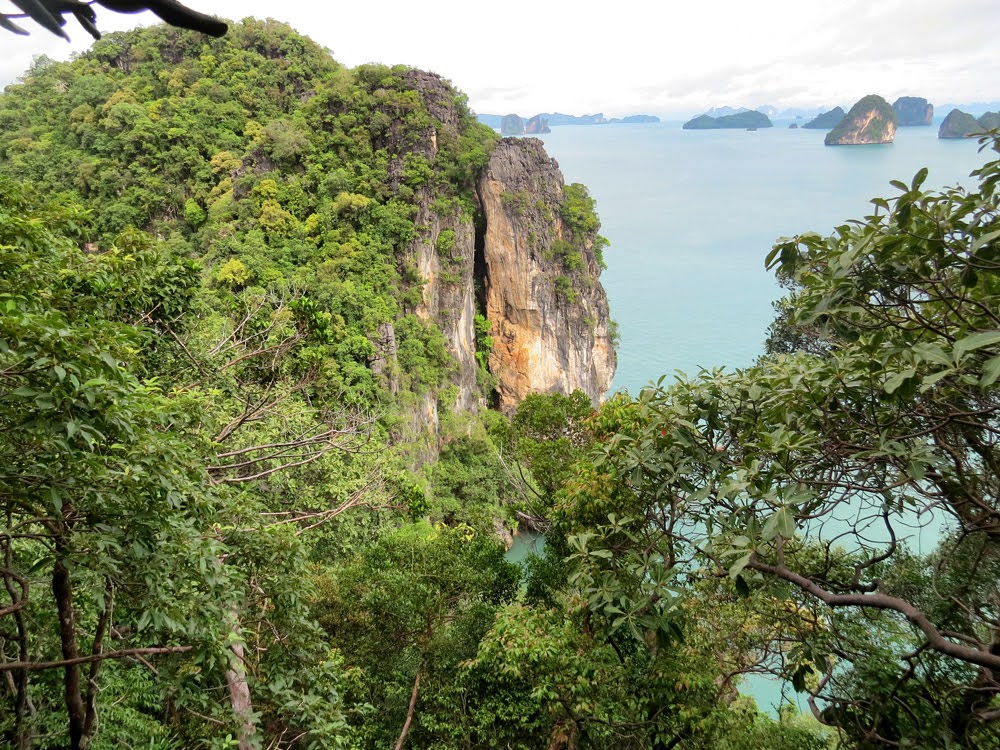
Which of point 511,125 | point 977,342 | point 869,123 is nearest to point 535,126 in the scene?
point 511,125

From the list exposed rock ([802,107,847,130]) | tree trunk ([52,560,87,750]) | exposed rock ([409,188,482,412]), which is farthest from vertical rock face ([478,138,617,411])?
exposed rock ([802,107,847,130])

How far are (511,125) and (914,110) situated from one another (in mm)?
50204

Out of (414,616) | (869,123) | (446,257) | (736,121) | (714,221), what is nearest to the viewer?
(414,616)

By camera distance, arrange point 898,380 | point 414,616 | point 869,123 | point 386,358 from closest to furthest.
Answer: point 898,380 → point 414,616 → point 386,358 → point 869,123

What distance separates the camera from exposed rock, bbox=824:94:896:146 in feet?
185

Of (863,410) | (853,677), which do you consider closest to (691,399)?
(863,410)

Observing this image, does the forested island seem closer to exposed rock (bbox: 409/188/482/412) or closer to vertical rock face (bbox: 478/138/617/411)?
exposed rock (bbox: 409/188/482/412)

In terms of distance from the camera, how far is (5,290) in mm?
2188

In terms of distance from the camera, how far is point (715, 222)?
4384cm

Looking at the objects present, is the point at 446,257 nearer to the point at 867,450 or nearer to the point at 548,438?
the point at 548,438

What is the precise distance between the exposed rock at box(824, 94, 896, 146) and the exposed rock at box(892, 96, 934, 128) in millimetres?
23004

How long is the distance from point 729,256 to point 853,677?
3777cm

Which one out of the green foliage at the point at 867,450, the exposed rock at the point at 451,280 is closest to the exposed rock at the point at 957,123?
the exposed rock at the point at 451,280

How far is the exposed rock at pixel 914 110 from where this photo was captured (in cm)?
7538
